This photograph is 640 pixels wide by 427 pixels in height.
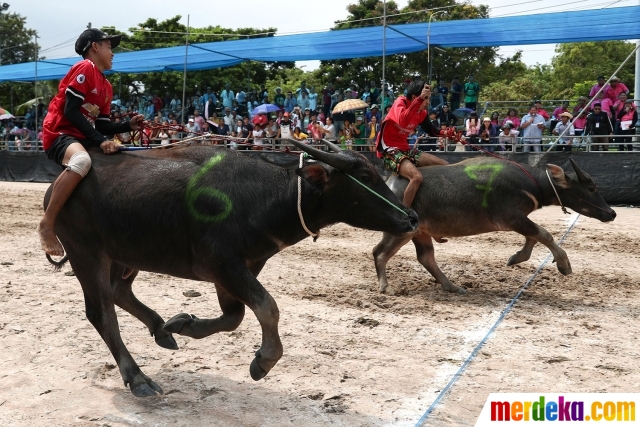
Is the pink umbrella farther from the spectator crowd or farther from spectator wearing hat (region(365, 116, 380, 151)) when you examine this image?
spectator wearing hat (region(365, 116, 380, 151))

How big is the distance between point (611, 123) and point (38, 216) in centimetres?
→ 1237

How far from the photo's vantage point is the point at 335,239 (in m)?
11.4

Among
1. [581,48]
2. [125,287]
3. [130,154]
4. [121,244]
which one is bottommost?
[125,287]

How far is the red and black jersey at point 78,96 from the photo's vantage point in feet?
15.9

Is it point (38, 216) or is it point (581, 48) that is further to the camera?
point (581, 48)

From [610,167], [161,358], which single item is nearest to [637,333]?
[161,358]

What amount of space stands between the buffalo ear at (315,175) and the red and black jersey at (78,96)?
1.64 m

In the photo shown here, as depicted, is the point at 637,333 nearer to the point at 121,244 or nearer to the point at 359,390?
the point at 359,390

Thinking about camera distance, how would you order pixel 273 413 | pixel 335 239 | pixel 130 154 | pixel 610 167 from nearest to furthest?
pixel 273 413
pixel 130 154
pixel 335 239
pixel 610 167

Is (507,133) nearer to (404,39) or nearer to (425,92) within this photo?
(404,39)

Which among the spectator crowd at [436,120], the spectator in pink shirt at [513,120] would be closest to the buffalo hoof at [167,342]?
the spectator crowd at [436,120]

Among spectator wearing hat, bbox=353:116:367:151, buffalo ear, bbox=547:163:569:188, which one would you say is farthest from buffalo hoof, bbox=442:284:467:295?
spectator wearing hat, bbox=353:116:367:151

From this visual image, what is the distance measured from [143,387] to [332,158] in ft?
6.11

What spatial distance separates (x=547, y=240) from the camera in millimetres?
7551
